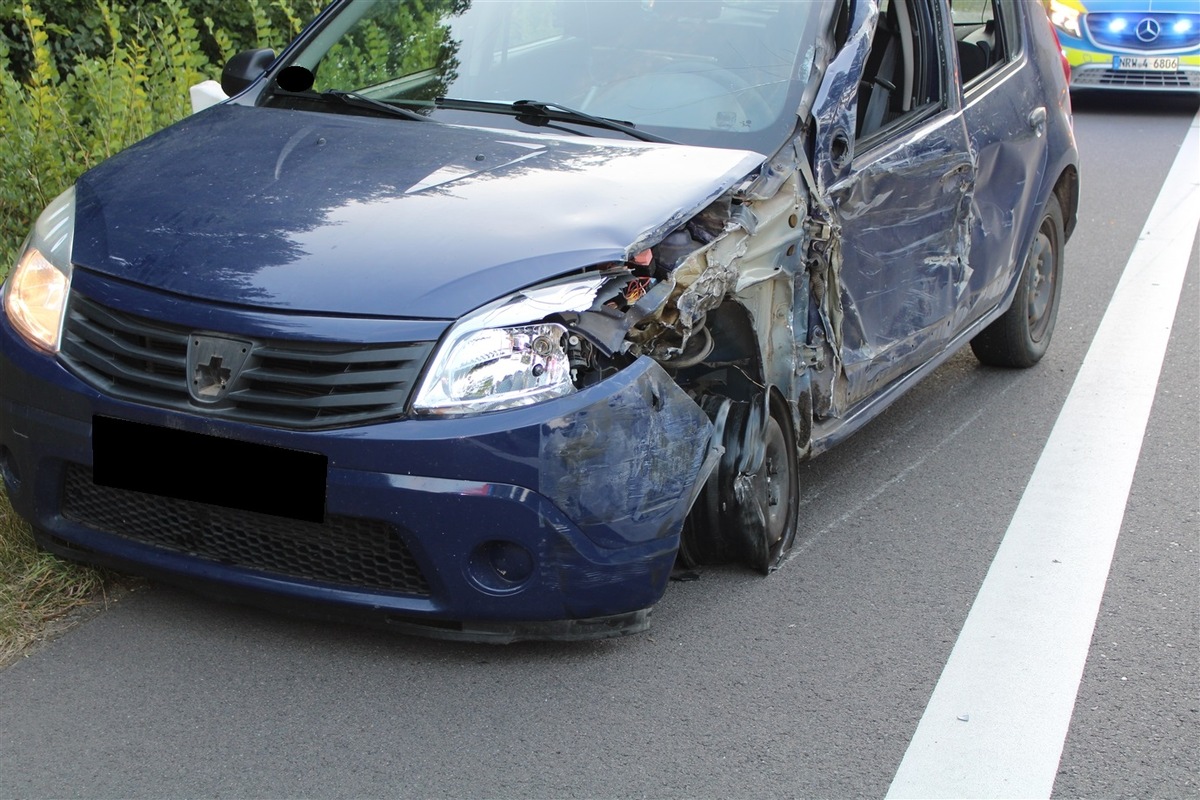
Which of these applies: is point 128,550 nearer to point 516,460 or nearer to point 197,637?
point 197,637

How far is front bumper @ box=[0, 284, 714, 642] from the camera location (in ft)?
10.6

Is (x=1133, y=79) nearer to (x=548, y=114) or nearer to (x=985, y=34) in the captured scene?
(x=985, y=34)

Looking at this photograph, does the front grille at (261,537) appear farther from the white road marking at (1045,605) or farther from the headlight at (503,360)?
the white road marking at (1045,605)

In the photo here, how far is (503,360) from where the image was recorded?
3.29 m

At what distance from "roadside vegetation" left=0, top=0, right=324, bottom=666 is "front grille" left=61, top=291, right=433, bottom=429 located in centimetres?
77

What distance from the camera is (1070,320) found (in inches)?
283

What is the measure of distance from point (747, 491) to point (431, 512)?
1029 millimetres

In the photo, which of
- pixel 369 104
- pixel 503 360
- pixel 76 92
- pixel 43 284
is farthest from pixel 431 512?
pixel 76 92

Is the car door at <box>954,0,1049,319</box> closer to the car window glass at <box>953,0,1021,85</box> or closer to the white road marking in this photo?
the car window glass at <box>953,0,1021,85</box>

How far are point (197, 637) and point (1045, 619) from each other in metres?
2.26

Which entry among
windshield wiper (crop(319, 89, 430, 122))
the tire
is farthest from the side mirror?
the tire

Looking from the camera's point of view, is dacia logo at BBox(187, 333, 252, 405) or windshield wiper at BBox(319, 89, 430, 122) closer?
dacia logo at BBox(187, 333, 252, 405)

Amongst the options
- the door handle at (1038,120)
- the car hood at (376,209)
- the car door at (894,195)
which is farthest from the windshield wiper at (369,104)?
the door handle at (1038,120)

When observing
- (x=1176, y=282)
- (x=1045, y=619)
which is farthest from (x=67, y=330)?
(x=1176, y=282)
